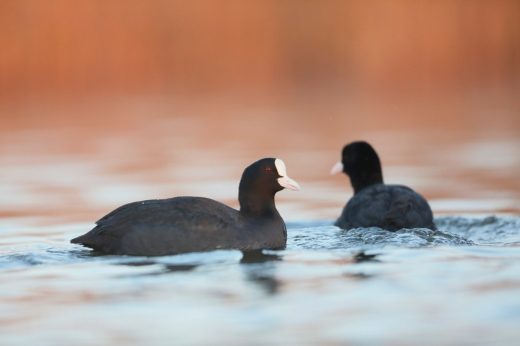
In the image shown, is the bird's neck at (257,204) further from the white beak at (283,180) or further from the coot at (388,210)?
the coot at (388,210)

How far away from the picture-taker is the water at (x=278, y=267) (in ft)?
19.3

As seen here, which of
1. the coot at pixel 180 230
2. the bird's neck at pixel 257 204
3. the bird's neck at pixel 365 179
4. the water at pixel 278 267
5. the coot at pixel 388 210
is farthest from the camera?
the bird's neck at pixel 365 179

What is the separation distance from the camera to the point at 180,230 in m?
8.46

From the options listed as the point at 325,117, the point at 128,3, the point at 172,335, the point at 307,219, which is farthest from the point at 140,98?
the point at 172,335

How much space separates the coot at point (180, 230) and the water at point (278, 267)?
0.14 metres

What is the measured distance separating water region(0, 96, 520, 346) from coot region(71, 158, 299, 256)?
143mm

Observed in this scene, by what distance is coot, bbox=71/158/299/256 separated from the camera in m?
8.44

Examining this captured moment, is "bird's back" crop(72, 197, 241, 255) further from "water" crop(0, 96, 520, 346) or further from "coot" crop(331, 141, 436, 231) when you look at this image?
"coot" crop(331, 141, 436, 231)

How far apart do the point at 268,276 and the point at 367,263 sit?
706mm

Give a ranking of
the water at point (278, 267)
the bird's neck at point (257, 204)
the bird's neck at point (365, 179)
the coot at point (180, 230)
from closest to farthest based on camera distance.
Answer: the water at point (278, 267), the coot at point (180, 230), the bird's neck at point (257, 204), the bird's neck at point (365, 179)

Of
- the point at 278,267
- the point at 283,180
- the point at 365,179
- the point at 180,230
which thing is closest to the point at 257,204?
the point at 283,180

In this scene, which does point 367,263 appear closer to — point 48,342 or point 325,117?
point 48,342

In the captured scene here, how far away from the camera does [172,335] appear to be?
19.1 feet

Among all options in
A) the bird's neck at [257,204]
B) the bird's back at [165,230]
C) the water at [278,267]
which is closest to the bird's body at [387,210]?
the water at [278,267]
